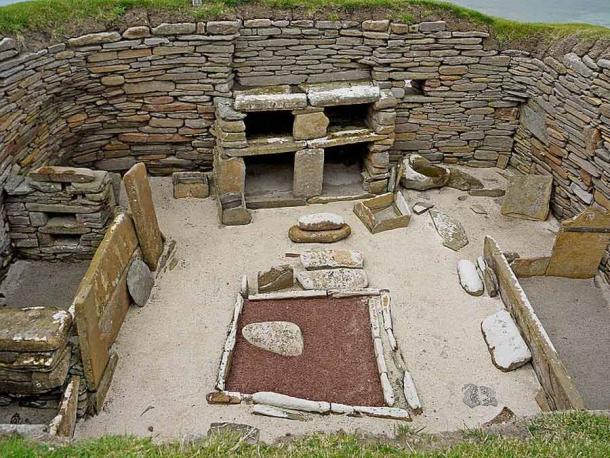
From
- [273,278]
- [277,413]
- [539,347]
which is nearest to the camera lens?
[277,413]

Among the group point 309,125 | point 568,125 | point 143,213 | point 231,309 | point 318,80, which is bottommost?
point 231,309

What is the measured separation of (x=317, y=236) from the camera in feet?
24.6

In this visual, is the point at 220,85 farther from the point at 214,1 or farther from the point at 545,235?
the point at 545,235

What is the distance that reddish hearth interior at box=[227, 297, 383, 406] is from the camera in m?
5.38

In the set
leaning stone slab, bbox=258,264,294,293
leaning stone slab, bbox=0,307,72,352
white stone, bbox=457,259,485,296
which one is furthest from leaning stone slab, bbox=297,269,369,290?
leaning stone slab, bbox=0,307,72,352

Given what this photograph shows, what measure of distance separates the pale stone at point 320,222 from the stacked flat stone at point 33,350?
3.51 metres

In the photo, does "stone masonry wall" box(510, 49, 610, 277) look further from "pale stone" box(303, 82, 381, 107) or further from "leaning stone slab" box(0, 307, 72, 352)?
"leaning stone slab" box(0, 307, 72, 352)

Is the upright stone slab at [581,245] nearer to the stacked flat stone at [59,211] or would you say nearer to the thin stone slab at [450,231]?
the thin stone slab at [450,231]

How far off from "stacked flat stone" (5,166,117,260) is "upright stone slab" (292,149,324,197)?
262cm

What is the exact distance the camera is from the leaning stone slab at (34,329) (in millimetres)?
4453

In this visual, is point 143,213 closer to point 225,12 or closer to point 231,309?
point 231,309

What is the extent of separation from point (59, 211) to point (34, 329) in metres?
2.71

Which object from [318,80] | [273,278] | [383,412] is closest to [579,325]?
[383,412]

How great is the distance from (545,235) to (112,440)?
638 cm
